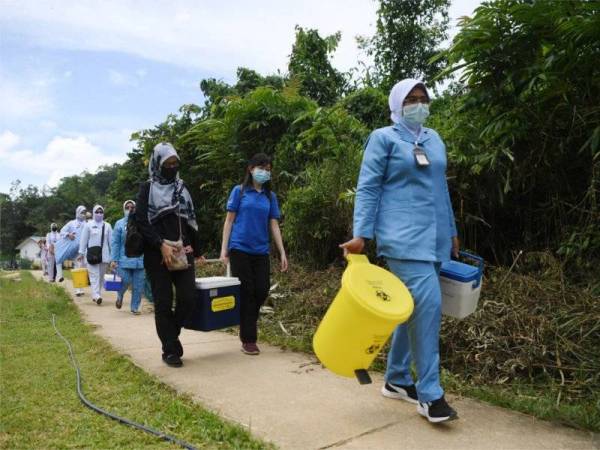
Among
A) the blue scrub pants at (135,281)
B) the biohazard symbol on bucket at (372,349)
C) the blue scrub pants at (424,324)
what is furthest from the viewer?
the blue scrub pants at (135,281)

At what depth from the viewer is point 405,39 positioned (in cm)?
1405

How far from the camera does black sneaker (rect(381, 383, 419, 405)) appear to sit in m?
3.26

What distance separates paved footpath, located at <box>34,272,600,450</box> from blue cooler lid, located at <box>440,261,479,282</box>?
754 millimetres

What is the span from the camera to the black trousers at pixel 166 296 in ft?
14.2

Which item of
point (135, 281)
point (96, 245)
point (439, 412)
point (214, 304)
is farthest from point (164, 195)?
point (96, 245)

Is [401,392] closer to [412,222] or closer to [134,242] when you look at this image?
[412,222]

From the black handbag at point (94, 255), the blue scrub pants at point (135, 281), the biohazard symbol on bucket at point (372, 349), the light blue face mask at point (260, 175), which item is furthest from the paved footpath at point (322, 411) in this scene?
the black handbag at point (94, 255)

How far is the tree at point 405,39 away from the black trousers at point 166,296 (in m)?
10.6

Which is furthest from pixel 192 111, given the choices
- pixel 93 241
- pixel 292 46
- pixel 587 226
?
pixel 587 226

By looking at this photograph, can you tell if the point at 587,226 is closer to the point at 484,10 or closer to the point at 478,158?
the point at 478,158

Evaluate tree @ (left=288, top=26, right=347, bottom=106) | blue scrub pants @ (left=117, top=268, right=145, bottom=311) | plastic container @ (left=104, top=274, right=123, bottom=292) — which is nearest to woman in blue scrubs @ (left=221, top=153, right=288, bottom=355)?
blue scrub pants @ (left=117, top=268, right=145, bottom=311)

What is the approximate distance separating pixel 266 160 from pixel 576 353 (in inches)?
110

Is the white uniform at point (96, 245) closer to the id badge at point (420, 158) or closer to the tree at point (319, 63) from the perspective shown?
the tree at point (319, 63)

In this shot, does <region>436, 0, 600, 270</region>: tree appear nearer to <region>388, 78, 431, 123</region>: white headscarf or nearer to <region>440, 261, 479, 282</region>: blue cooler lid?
<region>440, 261, 479, 282</region>: blue cooler lid
